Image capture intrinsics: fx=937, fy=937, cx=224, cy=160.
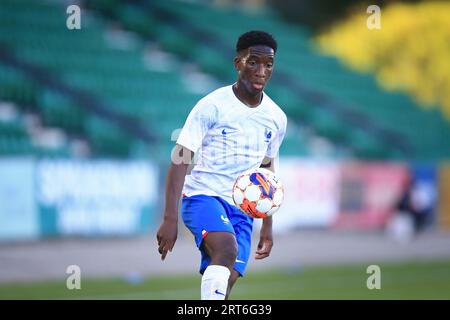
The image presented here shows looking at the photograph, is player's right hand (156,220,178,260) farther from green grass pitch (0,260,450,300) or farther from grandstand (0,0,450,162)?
grandstand (0,0,450,162)

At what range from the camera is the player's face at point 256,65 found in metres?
6.71

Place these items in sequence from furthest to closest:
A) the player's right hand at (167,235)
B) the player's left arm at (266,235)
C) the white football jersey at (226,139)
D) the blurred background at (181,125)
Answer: the blurred background at (181,125), the player's left arm at (266,235), the white football jersey at (226,139), the player's right hand at (167,235)

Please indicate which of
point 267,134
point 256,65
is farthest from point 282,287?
point 256,65

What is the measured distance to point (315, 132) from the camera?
2480cm

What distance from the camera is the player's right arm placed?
6.33m

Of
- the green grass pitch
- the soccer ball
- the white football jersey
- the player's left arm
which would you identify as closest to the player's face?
the white football jersey

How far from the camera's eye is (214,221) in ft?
21.9

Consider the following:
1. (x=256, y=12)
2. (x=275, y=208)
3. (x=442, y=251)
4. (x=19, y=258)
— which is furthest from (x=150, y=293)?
(x=256, y=12)

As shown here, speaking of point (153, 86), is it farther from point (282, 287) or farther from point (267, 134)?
point (267, 134)

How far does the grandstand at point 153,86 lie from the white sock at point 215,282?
9.21 metres

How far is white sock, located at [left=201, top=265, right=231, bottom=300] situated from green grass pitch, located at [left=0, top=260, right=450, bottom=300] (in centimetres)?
404

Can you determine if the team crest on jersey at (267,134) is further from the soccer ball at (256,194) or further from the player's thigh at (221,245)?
the player's thigh at (221,245)

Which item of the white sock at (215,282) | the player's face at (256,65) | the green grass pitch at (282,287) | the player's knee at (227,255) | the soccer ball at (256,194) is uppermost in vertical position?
the player's face at (256,65)

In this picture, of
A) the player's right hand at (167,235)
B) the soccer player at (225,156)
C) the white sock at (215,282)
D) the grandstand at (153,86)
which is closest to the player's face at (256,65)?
the soccer player at (225,156)
